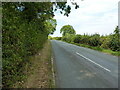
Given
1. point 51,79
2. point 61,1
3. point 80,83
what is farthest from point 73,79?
point 61,1

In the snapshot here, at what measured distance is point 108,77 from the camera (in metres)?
7.41

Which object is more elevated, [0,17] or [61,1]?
[61,1]

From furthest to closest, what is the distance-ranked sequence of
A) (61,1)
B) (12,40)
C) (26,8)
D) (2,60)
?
1. (61,1)
2. (26,8)
3. (12,40)
4. (2,60)

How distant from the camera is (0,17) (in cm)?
502

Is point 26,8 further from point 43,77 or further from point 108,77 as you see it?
point 108,77

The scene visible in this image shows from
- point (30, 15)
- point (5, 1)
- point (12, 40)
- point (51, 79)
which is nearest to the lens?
point (12, 40)

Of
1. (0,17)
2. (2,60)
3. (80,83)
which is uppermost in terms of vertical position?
(0,17)

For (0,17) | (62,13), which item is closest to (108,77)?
(0,17)

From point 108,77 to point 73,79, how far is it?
6.69ft

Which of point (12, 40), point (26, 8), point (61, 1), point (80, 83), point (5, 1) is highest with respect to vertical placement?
point (61, 1)

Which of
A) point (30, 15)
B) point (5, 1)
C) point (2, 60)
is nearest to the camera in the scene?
point (2, 60)

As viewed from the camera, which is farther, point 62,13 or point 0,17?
point 62,13

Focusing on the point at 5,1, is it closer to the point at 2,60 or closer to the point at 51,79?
the point at 2,60

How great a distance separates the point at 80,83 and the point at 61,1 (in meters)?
9.66
